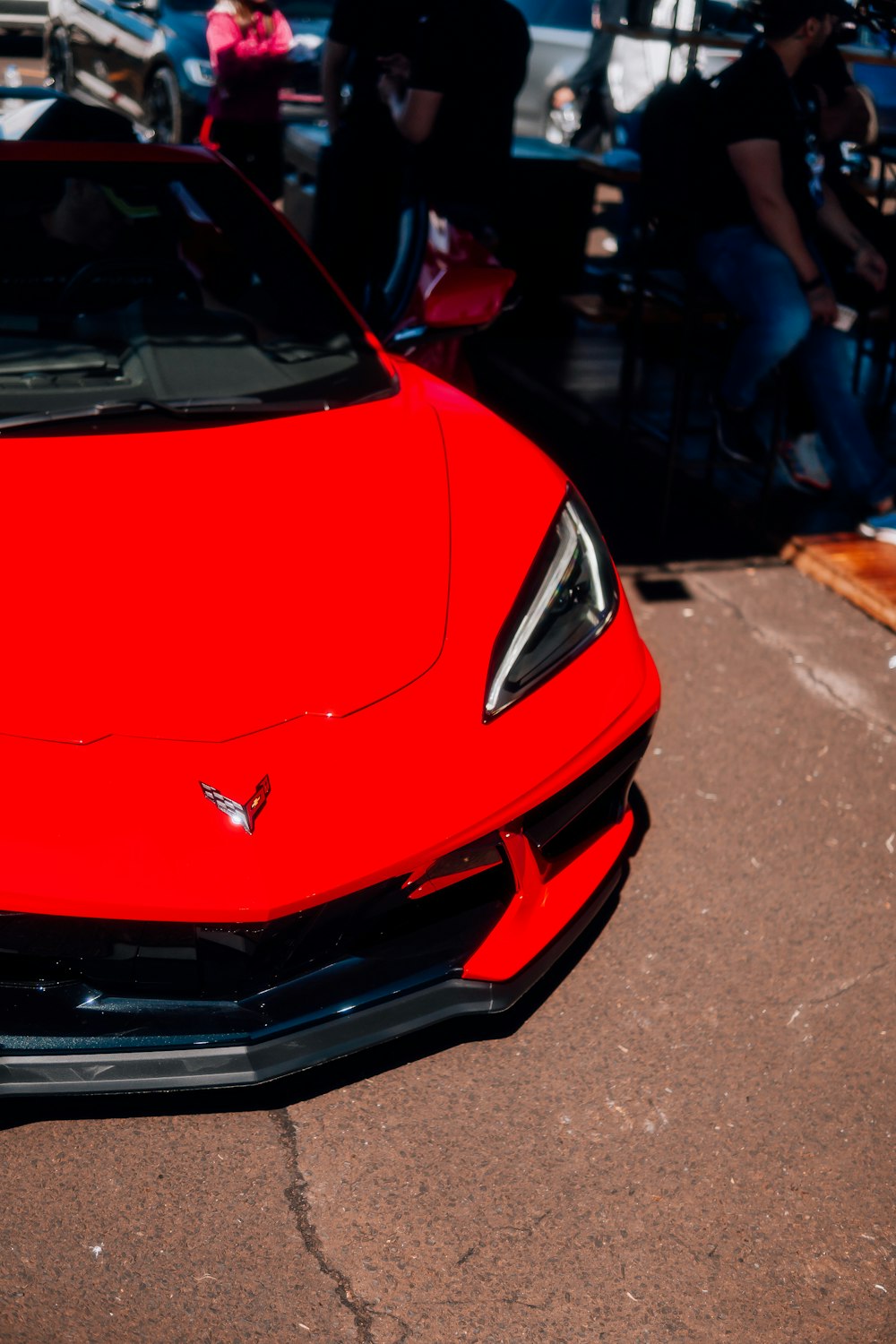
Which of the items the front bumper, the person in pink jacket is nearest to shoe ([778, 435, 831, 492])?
the front bumper

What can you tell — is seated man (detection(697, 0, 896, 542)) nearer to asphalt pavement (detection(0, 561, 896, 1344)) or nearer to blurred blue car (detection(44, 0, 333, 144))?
asphalt pavement (detection(0, 561, 896, 1344))

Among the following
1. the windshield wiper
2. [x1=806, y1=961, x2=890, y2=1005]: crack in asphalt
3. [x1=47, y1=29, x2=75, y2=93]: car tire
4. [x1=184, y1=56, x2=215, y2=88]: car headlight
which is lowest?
[x1=47, y1=29, x2=75, y2=93]: car tire

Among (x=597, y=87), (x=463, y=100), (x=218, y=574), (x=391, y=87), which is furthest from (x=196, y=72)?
(x=218, y=574)

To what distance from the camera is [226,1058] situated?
2.01 meters

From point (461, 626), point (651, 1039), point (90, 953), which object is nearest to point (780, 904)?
point (651, 1039)

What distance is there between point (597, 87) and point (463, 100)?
23.5 feet

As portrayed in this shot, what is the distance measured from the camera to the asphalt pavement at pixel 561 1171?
A: 1.99 m

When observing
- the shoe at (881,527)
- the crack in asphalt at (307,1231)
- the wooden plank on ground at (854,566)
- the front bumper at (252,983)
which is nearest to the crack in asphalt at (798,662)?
the wooden plank on ground at (854,566)

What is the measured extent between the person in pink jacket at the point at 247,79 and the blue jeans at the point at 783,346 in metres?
3.44

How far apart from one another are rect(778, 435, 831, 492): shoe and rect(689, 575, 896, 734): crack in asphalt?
34.5 inches

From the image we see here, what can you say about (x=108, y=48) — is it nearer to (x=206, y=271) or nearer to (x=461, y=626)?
(x=206, y=271)

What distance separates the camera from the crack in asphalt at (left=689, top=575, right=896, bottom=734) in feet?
12.3

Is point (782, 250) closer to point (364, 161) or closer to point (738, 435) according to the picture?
point (738, 435)

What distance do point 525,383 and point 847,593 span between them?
2.39m
